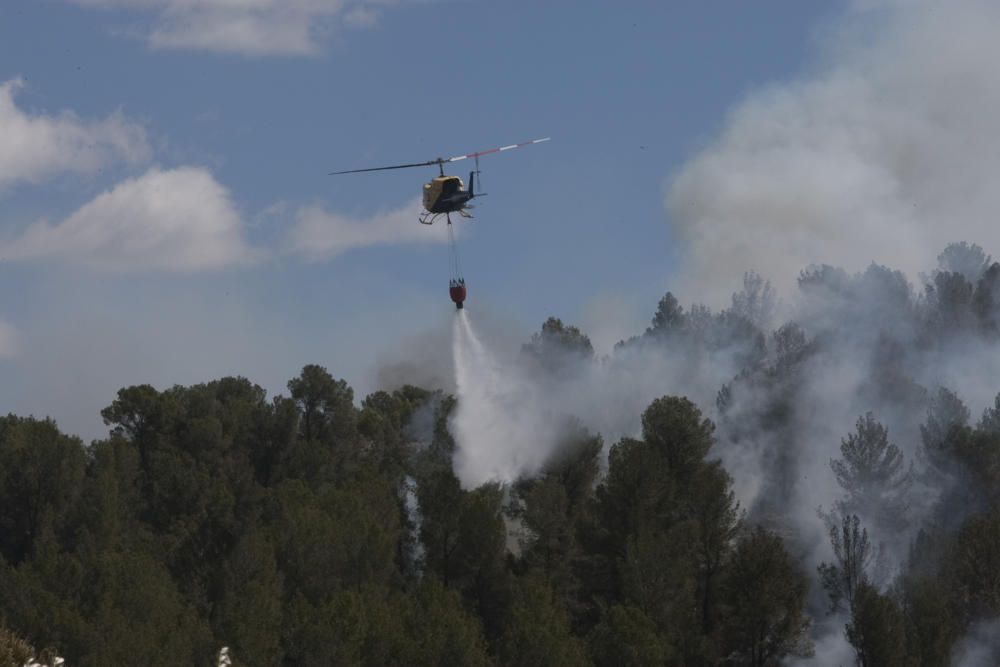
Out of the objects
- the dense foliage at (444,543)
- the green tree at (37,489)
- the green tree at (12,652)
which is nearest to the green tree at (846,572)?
the dense foliage at (444,543)

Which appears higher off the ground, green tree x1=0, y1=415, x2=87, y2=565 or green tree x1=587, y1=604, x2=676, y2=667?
green tree x1=0, y1=415, x2=87, y2=565

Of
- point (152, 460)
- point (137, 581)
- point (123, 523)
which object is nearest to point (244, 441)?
point (152, 460)

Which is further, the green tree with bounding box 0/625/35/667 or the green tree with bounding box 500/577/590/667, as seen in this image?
the green tree with bounding box 500/577/590/667

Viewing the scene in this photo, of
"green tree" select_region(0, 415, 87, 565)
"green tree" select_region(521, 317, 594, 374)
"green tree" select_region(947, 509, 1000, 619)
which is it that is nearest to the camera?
"green tree" select_region(947, 509, 1000, 619)

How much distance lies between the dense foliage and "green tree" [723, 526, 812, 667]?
0.45 ft

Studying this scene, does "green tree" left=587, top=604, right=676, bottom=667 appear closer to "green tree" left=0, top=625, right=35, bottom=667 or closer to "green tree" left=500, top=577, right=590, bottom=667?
"green tree" left=500, top=577, right=590, bottom=667

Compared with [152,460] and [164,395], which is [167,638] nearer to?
[152,460]

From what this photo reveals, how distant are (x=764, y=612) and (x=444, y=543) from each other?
23.1m

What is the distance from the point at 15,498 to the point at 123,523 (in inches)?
341

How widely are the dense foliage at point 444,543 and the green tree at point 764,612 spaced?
136 mm

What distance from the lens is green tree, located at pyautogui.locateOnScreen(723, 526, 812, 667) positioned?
267 ft

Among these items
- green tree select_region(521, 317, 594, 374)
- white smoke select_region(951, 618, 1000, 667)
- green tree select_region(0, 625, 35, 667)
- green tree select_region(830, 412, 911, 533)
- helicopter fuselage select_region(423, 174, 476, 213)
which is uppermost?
green tree select_region(521, 317, 594, 374)

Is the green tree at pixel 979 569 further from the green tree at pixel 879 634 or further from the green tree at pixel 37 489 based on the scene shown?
the green tree at pixel 37 489

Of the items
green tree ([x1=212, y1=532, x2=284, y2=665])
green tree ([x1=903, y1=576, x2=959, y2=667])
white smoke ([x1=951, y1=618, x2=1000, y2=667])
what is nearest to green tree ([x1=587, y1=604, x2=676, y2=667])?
green tree ([x1=903, y1=576, x2=959, y2=667])
